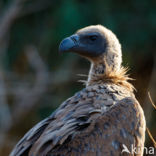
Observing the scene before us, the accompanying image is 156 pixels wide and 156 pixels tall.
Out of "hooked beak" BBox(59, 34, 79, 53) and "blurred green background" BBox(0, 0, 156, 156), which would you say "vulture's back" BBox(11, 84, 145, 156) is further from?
Result: "blurred green background" BBox(0, 0, 156, 156)

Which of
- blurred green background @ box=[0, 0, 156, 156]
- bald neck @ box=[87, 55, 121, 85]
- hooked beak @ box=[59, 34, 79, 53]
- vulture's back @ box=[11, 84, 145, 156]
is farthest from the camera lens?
blurred green background @ box=[0, 0, 156, 156]

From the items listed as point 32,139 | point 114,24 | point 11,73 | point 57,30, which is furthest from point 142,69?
point 32,139

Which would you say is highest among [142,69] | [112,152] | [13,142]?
[112,152]

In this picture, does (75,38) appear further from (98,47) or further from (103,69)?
(103,69)

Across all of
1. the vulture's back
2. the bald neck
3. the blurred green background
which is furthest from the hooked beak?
the blurred green background

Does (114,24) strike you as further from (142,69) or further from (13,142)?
(13,142)

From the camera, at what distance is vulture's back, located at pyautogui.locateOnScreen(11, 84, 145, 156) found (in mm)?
4820

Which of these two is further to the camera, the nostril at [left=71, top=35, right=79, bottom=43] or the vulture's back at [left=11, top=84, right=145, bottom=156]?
the nostril at [left=71, top=35, right=79, bottom=43]

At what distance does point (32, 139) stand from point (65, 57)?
1102 centimetres

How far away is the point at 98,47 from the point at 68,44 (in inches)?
16.2

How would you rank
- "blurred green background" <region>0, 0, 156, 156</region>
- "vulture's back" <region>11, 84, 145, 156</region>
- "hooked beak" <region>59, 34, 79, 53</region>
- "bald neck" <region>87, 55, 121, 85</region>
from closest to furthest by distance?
"vulture's back" <region>11, 84, 145, 156</region>, "hooked beak" <region>59, 34, 79, 53</region>, "bald neck" <region>87, 55, 121, 85</region>, "blurred green background" <region>0, 0, 156, 156</region>

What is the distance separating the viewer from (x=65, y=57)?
52.7ft

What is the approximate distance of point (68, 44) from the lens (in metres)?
5.86

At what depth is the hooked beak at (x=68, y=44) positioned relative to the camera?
19.0 ft
